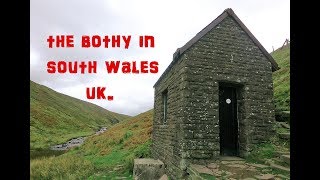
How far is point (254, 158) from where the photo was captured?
9344mm

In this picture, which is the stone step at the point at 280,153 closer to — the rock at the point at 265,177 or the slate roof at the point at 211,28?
the rock at the point at 265,177

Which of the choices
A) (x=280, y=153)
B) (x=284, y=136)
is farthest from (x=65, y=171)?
(x=284, y=136)

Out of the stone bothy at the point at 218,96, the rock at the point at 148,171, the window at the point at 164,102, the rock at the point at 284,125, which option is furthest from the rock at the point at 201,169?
the window at the point at 164,102

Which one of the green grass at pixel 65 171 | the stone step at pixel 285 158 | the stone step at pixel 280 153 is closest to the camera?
the stone step at pixel 285 158

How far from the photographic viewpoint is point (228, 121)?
1062 centimetres

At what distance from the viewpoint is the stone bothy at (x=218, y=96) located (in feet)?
30.3

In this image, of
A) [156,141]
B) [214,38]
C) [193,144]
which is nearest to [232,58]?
[214,38]

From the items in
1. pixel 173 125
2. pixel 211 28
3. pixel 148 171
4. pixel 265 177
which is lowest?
pixel 148 171

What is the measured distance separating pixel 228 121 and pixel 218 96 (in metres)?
1.48

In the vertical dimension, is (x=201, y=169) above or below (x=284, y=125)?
below

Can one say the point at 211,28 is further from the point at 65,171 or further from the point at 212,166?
the point at 65,171
